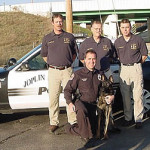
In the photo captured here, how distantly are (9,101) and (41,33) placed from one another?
30.9 meters

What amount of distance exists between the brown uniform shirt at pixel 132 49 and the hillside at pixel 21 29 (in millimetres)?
25876

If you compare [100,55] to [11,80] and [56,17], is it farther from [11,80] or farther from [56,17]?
[11,80]

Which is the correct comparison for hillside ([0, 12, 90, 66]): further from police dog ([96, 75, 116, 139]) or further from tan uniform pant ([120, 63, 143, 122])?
police dog ([96, 75, 116, 139])

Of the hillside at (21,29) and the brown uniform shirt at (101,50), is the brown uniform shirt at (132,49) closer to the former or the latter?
the brown uniform shirt at (101,50)

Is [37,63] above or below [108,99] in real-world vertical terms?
above

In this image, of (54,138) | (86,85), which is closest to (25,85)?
(54,138)

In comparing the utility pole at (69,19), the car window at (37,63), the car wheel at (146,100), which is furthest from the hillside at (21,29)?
the car wheel at (146,100)

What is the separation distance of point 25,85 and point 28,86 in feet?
0.18

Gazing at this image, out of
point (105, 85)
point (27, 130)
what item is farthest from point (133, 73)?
point (27, 130)

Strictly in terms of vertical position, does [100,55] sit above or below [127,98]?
above

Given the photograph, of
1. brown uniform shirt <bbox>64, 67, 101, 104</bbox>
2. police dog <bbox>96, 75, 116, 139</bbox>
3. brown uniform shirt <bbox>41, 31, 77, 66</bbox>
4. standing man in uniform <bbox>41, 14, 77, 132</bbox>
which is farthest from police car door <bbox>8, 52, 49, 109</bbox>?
police dog <bbox>96, 75, 116, 139</bbox>

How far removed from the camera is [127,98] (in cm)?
542

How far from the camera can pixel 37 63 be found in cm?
566

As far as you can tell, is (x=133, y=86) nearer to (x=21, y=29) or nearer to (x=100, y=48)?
(x=100, y=48)
